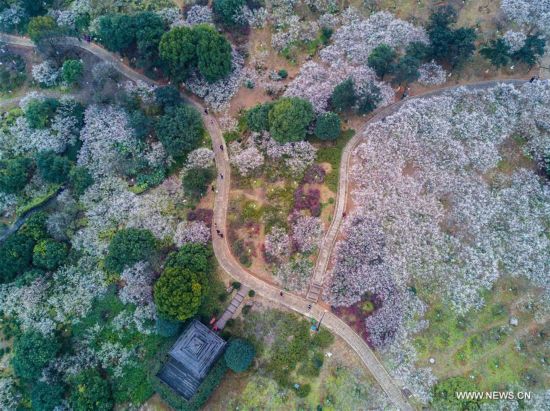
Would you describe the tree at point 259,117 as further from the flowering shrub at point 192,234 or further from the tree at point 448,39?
the tree at point 448,39

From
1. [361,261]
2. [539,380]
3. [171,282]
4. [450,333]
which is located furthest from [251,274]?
[539,380]

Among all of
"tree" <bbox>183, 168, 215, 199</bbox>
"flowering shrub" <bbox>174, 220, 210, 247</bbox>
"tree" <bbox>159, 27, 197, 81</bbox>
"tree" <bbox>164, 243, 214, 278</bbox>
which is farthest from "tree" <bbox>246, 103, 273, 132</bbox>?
"tree" <bbox>164, 243, 214, 278</bbox>

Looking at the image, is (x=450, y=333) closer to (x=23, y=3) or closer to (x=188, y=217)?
(x=188, y=217)

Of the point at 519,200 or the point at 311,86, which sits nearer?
the point at 519,200

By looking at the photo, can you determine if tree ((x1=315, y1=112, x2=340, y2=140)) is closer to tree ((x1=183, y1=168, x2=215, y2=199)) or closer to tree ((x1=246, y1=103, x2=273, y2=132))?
tree ((x1=246, y1=103, x2=273, y2=132))

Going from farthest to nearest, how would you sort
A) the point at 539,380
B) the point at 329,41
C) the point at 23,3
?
1. the point at 23,3
2. the point at 329,41
3. the point at 539,380

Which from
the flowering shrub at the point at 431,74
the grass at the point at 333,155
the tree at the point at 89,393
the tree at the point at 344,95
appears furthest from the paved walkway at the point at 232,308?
the flowering shrub at the point at 431,74

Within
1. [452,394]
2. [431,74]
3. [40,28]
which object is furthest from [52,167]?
[452,394]

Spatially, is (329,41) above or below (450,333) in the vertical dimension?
above
